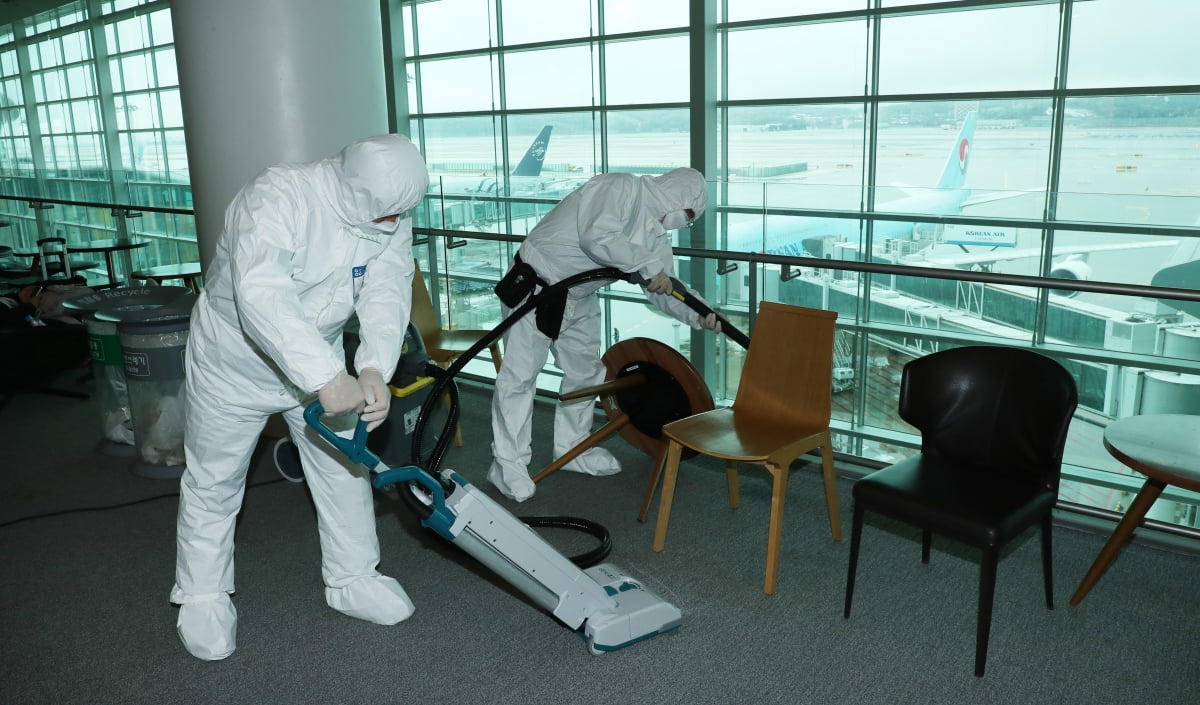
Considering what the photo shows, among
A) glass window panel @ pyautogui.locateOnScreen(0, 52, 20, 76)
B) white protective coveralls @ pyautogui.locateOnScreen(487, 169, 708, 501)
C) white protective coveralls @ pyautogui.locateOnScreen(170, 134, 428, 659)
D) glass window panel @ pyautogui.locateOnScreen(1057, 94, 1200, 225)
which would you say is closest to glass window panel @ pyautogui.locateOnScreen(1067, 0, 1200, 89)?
glass window panel @ pyautogui.locateOnScreen(1057, 94, 1200, 225)

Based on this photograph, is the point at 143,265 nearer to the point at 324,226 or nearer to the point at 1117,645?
the point at 324,226

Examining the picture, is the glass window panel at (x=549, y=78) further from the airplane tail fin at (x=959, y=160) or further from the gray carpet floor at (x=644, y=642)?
the gray carpet floor at (x=644, y=642)

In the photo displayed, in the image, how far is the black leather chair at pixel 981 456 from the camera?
214 cm

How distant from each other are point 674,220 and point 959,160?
4.65 meters

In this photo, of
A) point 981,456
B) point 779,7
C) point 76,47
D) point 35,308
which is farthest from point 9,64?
point 981,456

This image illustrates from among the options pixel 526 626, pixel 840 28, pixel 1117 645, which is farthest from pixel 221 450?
pixel 840 28

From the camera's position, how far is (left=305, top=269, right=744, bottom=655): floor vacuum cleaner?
7.03 feet

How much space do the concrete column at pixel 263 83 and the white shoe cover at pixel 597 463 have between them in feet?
5.84

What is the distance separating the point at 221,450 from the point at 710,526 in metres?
1.61

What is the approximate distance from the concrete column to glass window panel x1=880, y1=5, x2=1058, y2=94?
460 cm

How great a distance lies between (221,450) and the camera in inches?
94.6

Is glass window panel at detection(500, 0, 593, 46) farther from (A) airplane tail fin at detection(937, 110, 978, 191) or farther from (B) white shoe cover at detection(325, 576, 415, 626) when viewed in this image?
Answer: (B) white shoe cover at detection(325, 576, 415, 626)

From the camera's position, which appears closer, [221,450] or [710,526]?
[221,450]

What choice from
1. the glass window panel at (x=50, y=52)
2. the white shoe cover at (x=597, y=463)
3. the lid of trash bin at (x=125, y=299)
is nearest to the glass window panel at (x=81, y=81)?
the glass window panel at (x=50, y=52)
